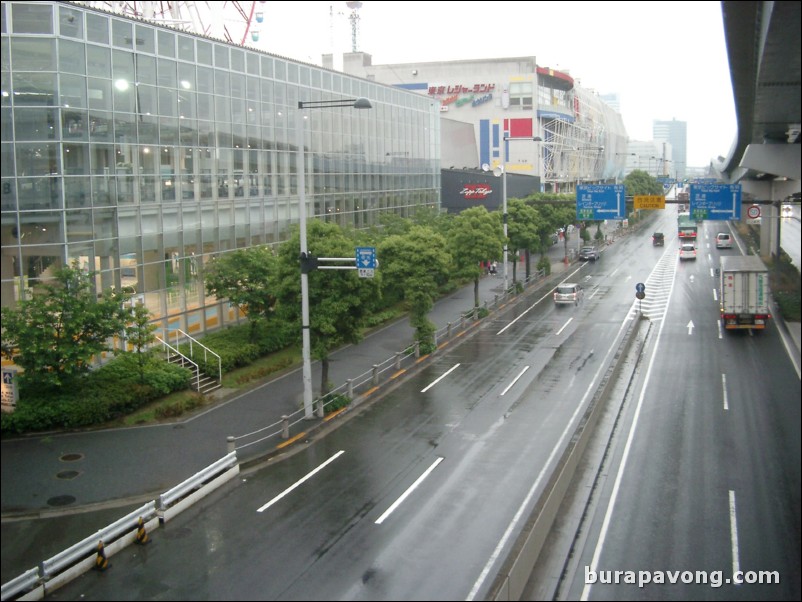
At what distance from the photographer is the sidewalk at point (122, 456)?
56.4 ft

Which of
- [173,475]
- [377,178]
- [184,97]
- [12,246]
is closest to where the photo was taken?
[173,475]

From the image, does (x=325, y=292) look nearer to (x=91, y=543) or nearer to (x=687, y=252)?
(x=91, y=543)

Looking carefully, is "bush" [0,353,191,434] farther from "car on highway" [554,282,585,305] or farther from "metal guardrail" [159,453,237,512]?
"car on highway" [554,282,585,305]

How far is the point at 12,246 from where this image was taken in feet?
72.5

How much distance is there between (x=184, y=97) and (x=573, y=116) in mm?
84274

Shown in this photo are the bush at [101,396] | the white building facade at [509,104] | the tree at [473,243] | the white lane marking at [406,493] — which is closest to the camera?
the white lane marking at [406,493]

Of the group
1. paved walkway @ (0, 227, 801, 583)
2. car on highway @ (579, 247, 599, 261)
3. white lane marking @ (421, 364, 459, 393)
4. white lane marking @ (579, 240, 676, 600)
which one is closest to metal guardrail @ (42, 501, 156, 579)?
paved walkway @ (0, 227, 801, 583)

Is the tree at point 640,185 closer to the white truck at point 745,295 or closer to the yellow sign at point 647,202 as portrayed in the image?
the white truck at point 745,295

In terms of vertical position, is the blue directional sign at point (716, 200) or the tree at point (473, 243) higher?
the blue directional sign at point (716, 200)

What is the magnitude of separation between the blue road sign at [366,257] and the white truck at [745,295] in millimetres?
19485

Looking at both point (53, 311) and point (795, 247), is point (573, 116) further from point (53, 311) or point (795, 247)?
point (53, 311)

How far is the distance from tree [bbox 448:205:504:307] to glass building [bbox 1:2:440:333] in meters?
6.31

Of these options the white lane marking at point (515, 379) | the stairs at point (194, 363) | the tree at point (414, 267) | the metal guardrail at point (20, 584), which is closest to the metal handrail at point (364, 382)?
the tree at point (414, 267)

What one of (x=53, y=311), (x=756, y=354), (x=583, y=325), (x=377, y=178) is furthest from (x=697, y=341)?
(x=53, y=311)
